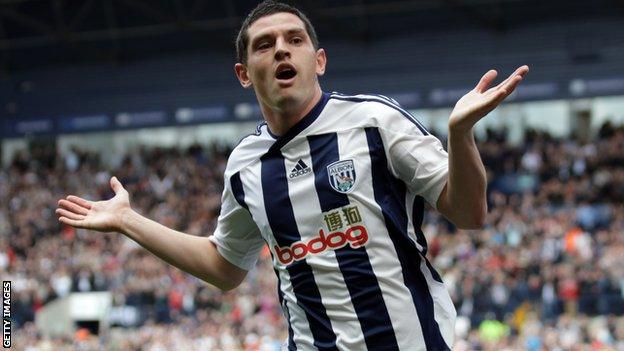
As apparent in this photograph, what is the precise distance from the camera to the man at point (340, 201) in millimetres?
3561

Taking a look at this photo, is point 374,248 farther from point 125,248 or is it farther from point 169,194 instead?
point 169,194

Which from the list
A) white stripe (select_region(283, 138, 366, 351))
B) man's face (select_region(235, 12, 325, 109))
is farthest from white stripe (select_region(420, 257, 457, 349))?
man's face (select_region(235, 12, 325, 109))

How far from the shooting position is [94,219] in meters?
3.99

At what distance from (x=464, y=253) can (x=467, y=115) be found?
16.5 meters

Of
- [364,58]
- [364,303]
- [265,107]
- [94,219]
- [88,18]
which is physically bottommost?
[364,303]

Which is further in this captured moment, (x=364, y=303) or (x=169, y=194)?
(x=169, y=194)

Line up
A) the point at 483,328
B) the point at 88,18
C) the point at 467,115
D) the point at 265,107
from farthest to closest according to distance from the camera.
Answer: the point at 88,18 < the point at 483,328 < the point at 265,107 < the point at 467,115

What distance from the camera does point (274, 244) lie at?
3.78 meters

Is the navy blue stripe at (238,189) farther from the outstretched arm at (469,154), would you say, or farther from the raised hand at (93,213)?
the outstretched arm at (469,154)

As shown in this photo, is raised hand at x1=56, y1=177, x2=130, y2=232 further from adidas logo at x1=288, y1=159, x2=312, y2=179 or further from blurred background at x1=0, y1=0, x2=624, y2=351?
blurred background at x1=0, y1=0, x2=624, y2=351

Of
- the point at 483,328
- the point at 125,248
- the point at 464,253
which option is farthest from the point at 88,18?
the point at 483,328

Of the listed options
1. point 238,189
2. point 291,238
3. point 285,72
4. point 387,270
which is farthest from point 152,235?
point 387,270

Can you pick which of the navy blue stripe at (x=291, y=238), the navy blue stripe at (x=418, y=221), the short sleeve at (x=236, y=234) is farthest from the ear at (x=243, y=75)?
the navy blue stripe at (x=418, y=221)

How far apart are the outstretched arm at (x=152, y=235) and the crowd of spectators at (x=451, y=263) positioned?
11420mm
